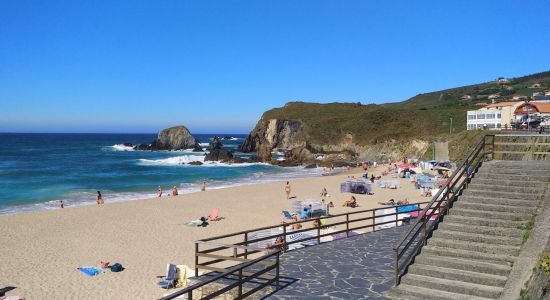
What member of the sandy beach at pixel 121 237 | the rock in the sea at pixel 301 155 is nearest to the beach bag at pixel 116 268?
the sandy beach at pixel 121 237

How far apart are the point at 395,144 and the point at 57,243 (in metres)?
62.8

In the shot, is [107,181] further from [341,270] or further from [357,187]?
[341,270]

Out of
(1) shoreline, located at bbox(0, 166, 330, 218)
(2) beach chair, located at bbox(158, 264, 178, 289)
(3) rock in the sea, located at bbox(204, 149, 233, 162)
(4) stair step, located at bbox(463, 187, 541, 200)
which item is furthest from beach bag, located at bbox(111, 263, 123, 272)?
(3) rock in the sea, located at bbox(204, 149, 233, 162)

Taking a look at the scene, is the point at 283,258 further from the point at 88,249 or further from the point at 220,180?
the point at 220,180

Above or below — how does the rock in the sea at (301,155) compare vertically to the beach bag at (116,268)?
above

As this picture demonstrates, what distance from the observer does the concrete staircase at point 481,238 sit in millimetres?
7863

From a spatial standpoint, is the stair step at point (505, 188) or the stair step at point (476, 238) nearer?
the stair step at point (476, 238)

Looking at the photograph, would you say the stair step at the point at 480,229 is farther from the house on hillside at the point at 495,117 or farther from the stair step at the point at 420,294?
the house on hillside at the point at 495,117

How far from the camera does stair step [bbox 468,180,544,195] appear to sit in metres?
9.22

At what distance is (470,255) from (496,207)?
1.37 m

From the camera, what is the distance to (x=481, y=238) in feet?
28.5

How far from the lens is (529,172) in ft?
32.2

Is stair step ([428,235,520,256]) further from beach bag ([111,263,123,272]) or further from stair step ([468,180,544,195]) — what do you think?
beach bag ([111,263,123,272])

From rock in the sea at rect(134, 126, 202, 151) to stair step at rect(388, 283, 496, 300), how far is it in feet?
327
